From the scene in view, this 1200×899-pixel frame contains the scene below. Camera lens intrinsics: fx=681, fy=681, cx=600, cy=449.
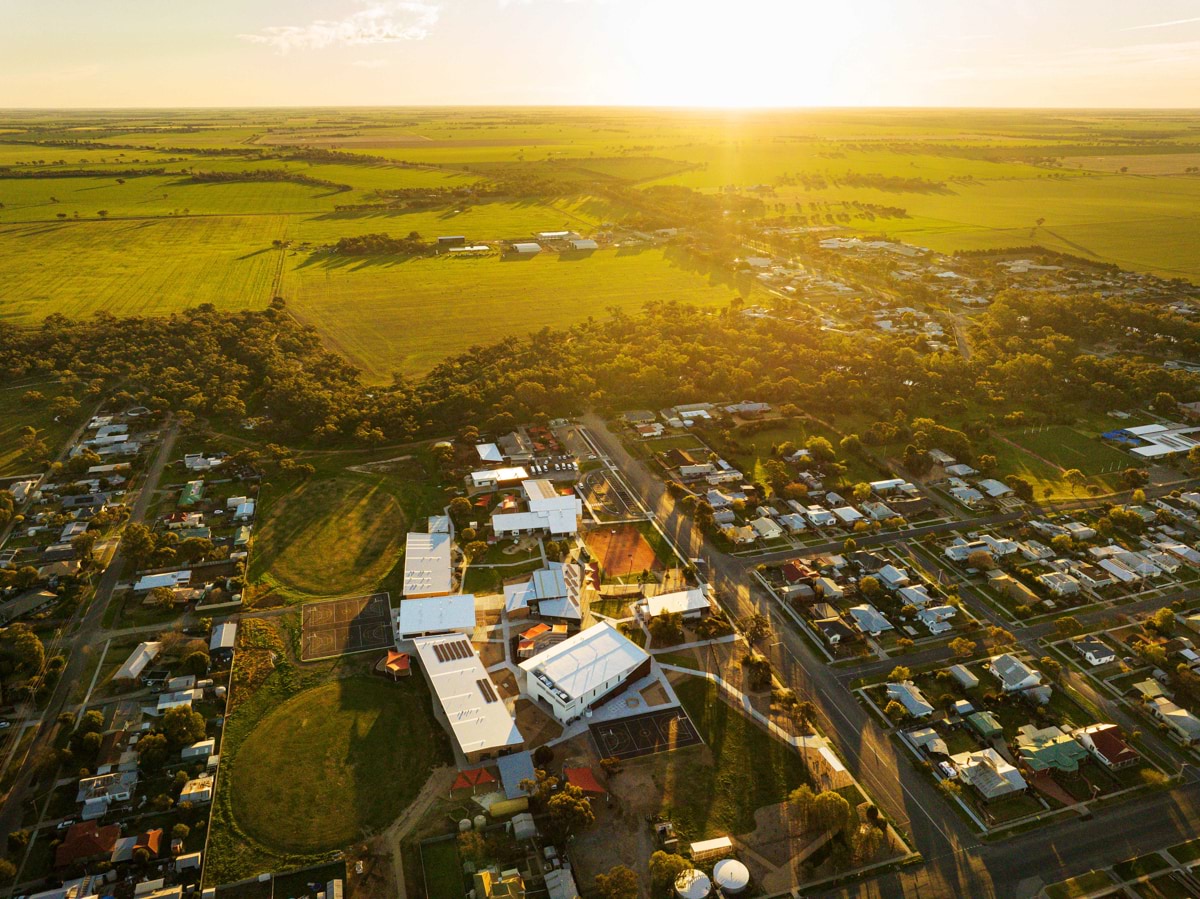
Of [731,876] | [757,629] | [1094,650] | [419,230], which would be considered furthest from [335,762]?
[419,230]

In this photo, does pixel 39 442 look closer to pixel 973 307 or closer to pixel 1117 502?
pixel 1117 502

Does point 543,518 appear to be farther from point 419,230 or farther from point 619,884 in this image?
point 419,230

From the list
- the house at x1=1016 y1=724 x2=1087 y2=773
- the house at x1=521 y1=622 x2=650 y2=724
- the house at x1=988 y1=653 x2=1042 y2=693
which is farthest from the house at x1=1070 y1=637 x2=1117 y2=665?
the house at x1=521 y1=622 x2=650 y2=724

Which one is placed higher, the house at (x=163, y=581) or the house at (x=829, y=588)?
the house at (x=163, y=581)

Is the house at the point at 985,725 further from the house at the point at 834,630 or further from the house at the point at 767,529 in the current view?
the house at the point at 767,529

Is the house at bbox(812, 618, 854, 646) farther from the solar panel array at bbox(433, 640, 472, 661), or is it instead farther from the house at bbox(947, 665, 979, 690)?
the solar panel array at bbox(433, 640, 472, 661)

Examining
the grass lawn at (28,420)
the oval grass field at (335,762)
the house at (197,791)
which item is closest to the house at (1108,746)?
the oval grass field at (335,762)
